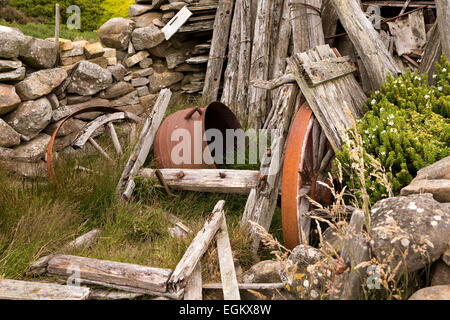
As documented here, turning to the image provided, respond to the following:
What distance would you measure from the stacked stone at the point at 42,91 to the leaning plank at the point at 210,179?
132 centimetres

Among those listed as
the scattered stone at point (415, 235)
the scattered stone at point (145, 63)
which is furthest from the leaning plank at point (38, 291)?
the scattered stone at point (145, 63)

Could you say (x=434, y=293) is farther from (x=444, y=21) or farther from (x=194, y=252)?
(x=444, y=21)

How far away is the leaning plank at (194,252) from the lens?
287cm

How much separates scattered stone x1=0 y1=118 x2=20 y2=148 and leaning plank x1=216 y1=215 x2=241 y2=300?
8.52 feet

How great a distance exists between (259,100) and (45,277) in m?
3.62

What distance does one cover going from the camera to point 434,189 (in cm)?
252

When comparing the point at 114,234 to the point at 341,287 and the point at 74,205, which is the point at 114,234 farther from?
the point at 341,287

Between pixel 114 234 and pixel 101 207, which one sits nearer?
pixel 114 234

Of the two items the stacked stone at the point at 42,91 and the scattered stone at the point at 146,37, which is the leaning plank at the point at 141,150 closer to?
the stacked stone at the point at 42,91

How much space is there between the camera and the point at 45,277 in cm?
321

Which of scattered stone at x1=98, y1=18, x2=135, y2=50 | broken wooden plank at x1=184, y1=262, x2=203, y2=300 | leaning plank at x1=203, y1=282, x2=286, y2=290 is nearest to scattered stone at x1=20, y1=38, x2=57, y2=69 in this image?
scattered stone at x1=98, y1=18, x2=135, y2=50

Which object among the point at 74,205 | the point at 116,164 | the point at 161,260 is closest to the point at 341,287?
the point at 161,260

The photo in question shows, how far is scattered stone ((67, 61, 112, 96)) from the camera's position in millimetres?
5234
